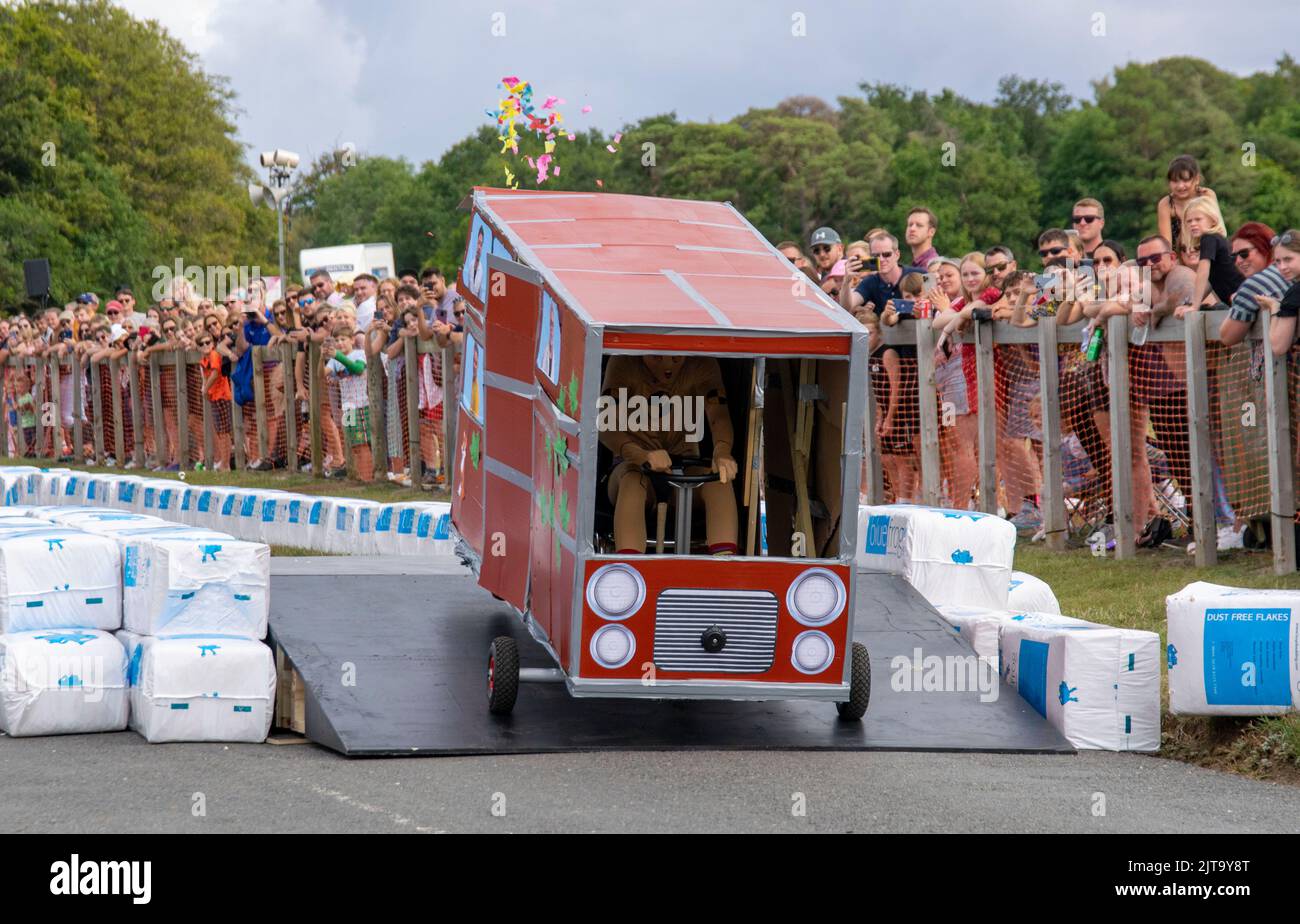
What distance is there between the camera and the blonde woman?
1495 cm

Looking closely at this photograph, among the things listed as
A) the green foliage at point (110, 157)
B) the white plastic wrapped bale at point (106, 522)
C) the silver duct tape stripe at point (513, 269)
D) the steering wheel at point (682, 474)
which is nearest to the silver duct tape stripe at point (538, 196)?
the silver duct tape stripe at point (513, 269)

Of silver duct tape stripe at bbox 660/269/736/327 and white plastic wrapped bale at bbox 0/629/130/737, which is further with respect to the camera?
white plastic wrapped bale at bbox 0/629/130/737

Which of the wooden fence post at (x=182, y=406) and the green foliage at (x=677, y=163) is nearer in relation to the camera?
the wooden fence post at (x=182, y=406)

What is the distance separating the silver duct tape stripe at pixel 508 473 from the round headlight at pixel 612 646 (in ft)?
4.87

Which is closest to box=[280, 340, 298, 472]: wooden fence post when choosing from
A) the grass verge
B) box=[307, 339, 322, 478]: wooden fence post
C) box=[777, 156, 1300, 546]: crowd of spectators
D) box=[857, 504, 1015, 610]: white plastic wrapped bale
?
box=[307, 339, 322, 478]: wooden fence post

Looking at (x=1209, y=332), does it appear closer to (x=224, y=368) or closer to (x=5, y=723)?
(x=5, y=723)

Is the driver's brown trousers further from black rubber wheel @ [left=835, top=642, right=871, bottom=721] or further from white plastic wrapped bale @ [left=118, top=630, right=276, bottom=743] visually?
white plastic wrapped bale @ [left=118, top=630, right=276, bottom=743]

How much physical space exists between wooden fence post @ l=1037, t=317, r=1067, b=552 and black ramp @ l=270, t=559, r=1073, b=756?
369 centimetres

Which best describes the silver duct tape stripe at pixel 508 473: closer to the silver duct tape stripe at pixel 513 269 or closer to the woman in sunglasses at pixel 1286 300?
the silver duct tape stripe at pixel 513 269

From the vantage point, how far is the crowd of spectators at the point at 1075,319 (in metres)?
15.0

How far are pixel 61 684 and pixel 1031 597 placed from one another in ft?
20.4

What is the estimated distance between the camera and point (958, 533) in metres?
13.4

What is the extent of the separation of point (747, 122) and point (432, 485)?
95053mm

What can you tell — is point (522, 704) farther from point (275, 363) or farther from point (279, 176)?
point (279, 176)
